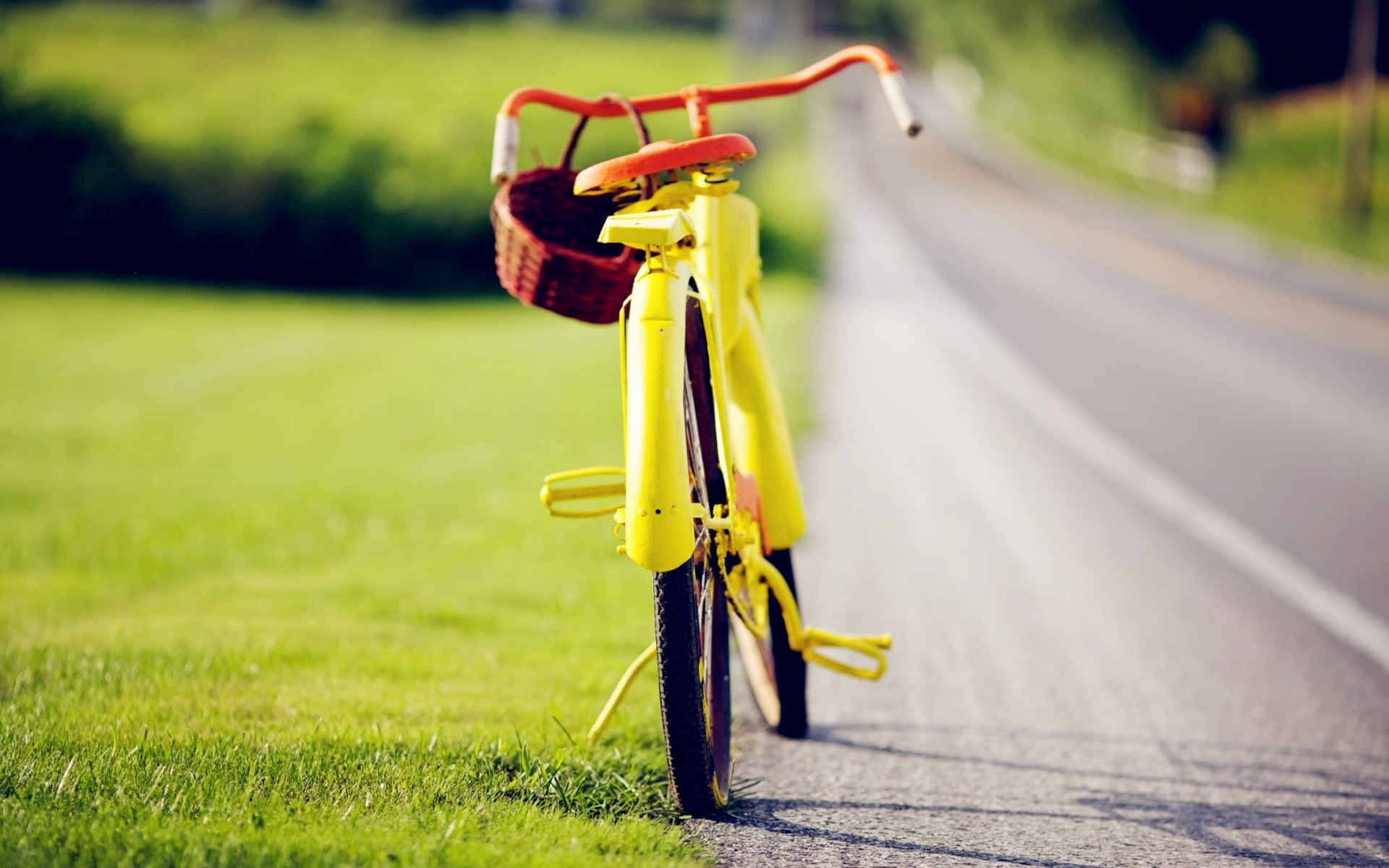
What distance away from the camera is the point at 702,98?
3.68 m

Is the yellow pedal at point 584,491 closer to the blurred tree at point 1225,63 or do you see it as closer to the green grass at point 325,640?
the green grass at point 325,640

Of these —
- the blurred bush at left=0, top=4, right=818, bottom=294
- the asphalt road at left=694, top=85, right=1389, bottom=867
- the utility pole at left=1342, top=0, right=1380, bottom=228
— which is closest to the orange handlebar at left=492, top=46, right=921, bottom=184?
the asphalt road at left=694, top=85, right=1389, bottom=867

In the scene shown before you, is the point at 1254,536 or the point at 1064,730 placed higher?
the point at 1064,730

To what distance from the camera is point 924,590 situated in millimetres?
5602

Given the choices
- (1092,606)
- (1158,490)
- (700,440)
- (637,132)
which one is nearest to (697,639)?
(700,440)

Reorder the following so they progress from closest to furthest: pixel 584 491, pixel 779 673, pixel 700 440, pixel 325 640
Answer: pixel 700 440 → pixel 584 491 → pixel 779 673 → pixel 325 640

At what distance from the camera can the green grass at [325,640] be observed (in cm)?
290

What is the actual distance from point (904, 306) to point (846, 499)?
417 inches

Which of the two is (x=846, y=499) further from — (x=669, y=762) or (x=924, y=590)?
(x=669, y=762)

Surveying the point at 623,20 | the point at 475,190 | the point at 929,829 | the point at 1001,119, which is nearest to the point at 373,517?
the point at 929,829

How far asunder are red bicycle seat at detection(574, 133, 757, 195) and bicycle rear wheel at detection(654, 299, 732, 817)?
0.36m

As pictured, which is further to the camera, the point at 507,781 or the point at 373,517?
the point at 373,517

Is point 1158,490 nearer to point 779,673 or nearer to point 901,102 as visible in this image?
point 779,673

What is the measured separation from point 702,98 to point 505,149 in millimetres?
621
